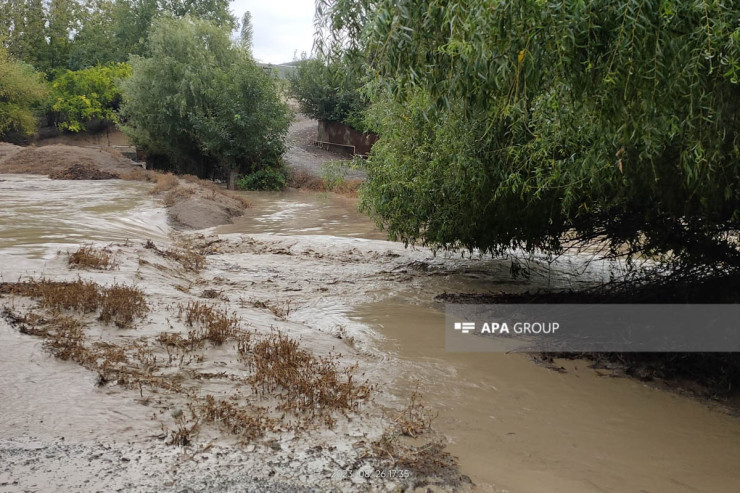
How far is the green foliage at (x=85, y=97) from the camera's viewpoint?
44219mm

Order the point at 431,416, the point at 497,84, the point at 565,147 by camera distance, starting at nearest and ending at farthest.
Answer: the point at 497,84
the point at 431,416
the point at 565,147

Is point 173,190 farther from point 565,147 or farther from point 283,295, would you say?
point 565,147

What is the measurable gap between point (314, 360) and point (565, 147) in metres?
3.64

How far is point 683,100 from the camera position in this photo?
4402mm

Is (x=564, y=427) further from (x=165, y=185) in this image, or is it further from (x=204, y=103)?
(x=204, y=103)

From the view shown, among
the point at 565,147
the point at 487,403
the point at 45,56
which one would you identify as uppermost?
the point at 45,56

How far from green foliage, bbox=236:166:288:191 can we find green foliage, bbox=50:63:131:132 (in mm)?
18552

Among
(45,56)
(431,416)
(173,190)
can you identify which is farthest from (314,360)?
(45,56)

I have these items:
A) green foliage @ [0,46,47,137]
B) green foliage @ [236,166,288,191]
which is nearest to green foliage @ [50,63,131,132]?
green foliage @ [0,46,47,137]

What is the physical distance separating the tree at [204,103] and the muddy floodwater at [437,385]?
51.5ft

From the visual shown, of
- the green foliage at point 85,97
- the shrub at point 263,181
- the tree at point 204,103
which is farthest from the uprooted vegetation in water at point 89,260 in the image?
the green foliage at point 85,97

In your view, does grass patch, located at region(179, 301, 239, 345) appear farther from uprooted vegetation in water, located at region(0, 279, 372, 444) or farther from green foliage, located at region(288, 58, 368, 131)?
green foliage, located at region(288, 58, 368, 131)

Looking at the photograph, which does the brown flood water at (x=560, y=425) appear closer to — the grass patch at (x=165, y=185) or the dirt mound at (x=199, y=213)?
the dirt mound at (x=199, y=213)
